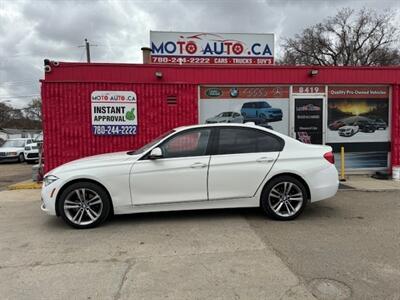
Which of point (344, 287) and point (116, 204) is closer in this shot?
point (344, 287)

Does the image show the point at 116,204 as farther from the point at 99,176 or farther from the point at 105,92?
the point at 105,92

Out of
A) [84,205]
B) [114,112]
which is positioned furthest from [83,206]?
[114,112]

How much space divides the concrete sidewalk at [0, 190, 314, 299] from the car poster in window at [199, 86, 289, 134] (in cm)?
489

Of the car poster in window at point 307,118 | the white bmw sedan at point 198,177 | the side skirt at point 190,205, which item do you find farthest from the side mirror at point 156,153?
the car poster in window at point 307,118

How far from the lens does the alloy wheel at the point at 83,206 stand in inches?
216

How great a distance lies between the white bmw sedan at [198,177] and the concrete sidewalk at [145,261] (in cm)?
37

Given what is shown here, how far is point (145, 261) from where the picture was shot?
422cm

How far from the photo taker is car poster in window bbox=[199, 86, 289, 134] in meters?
10.5

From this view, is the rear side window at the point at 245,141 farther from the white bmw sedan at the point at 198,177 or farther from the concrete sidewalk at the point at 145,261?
the concrete sidewalk at the point at 145,261

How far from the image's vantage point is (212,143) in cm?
588

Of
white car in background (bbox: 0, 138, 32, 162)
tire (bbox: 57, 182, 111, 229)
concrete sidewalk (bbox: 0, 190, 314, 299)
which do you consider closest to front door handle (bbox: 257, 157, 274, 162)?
concrete sidewalk (bbox: 0, 190, 314, 299)

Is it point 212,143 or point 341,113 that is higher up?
point 341,113

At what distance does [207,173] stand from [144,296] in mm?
2609

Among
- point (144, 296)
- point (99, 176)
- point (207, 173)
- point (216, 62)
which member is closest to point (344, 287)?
point (144, 296)
